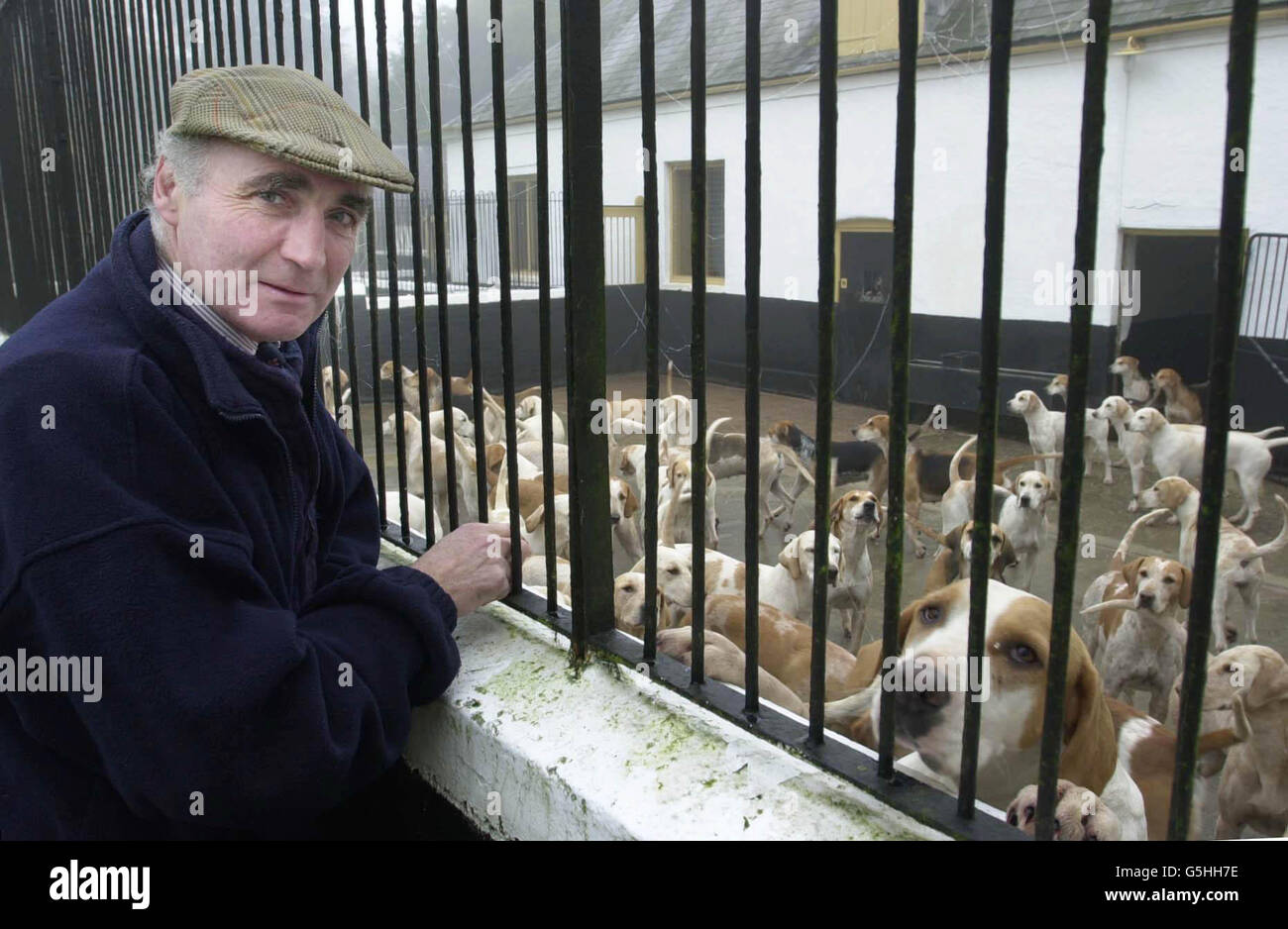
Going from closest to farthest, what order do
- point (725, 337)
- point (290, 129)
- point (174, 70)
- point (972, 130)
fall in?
1. point (290, 129)
2. point (174, 70)
3. point (972, 130)
4. point (725, 337)

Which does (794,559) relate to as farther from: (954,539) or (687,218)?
(687,218)

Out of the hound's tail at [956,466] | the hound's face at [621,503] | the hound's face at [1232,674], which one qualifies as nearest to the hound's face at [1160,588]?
the hound's face at [1232,674]

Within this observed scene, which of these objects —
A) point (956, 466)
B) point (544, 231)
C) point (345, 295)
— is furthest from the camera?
point (956, 466)

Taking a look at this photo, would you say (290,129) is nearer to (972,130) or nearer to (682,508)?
(682,508)

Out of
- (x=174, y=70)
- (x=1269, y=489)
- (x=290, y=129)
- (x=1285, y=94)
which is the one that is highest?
(x=1285, y=94)

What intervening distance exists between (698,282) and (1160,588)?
12.9ft

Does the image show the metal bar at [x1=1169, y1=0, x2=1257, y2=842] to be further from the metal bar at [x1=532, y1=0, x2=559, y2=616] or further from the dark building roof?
the dark building roof


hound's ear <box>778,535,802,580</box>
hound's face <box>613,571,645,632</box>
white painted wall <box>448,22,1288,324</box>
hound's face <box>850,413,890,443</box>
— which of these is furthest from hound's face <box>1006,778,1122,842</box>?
white painted wall <box>448,22,1288,324</box>

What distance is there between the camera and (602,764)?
1.62 m

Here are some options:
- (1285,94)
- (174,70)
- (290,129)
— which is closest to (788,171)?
(1285,94)

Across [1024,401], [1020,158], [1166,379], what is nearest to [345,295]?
[1024,401]
